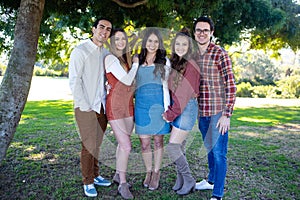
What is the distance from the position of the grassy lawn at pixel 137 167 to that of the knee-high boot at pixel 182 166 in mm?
84

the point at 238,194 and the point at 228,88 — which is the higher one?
the point at 228,88

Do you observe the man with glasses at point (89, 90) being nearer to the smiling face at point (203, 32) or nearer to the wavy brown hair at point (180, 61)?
the wavy brown hair at point (180, 61)

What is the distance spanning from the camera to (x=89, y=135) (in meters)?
3.01

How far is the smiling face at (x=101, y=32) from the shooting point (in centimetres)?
298

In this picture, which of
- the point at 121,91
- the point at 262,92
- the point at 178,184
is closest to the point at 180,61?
the point at 121,91

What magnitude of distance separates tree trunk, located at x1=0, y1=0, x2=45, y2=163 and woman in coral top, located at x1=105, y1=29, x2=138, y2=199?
0.82 m

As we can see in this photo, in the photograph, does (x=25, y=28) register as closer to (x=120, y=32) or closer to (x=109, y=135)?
(x=120, y=32)

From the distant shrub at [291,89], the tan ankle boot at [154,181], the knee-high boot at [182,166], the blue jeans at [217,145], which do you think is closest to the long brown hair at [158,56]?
the blue jeans at [217,145]

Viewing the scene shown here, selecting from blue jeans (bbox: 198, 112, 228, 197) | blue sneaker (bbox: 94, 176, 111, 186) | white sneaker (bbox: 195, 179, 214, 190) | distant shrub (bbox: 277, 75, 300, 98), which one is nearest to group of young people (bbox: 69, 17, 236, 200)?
blue jeans (bbox: 198, 112, 228, 197)

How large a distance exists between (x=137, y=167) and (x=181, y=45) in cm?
188

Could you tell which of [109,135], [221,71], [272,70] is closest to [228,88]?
[221,71]

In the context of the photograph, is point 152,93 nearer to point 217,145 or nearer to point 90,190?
point 217,145

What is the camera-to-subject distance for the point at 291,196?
3150 mm

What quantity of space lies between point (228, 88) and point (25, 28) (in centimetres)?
210
